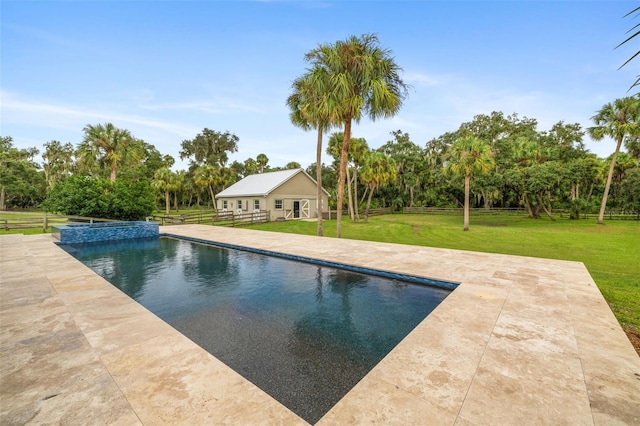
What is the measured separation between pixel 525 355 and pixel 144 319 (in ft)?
16.9

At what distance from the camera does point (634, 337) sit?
12.3ft

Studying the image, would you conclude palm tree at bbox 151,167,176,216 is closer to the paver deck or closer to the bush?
the bush

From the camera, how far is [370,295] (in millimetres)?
6148

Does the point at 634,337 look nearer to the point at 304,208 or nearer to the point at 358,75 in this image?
the point at 358,75

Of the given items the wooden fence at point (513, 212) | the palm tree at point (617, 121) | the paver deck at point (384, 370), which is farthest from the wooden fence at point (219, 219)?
the palm tree at point (617, 121)

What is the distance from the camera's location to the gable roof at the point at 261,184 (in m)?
23.7

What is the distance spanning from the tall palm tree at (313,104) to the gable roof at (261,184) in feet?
29.9

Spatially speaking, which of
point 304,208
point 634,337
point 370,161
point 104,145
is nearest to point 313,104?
point 370,161

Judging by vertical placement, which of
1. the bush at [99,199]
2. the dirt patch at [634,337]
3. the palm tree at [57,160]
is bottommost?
the dirt patch at [634,337]

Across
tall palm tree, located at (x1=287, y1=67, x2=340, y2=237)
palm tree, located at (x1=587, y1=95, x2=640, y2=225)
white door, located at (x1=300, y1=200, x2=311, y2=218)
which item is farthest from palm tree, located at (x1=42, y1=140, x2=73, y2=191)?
palm tree, located at (x1=587, y1=95, x2=640, y2=225)

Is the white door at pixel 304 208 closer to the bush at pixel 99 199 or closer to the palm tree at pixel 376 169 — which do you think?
the palm tree at pixel 376 169

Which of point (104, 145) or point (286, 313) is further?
point (104, 145)

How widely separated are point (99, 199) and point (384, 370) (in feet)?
67.0

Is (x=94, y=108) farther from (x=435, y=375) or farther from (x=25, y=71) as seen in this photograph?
(x=435, y=375)
